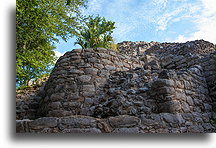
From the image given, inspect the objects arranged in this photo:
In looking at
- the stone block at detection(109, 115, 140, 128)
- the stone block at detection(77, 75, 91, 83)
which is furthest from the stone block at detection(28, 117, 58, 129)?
the stone block at detection(77, 75, 91, 83)

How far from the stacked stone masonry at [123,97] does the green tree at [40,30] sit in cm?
67

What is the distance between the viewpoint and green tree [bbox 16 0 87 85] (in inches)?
153

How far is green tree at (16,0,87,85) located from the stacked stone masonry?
0.67 metres

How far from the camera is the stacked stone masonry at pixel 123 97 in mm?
2320

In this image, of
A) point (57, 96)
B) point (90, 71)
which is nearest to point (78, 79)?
point (90, 71)

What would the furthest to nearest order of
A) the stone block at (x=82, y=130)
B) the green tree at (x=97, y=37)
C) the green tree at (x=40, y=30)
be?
the green tree at (x=97, y=37), the green tree at (x=40, y=30), the stone block at (x=82, y=130)

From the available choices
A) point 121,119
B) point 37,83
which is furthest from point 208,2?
point 37,83

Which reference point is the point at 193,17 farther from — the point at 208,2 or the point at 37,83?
the point at 37,83

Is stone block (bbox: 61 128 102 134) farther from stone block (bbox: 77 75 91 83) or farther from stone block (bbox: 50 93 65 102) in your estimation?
stone block (bbox: 77 75 91 83)

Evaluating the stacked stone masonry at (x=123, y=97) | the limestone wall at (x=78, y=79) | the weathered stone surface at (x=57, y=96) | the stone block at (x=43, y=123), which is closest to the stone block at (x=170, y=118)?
the stacked stone masonry at (x=123, y=97)

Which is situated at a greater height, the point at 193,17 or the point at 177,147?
the point at 193,17

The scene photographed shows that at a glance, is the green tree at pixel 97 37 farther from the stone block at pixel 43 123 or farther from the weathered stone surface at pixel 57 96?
the stone block at pixel 43 123

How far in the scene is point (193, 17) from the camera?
301 centimetres

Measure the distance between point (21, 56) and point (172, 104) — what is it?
293 cm
